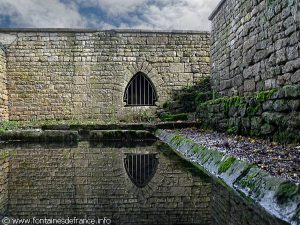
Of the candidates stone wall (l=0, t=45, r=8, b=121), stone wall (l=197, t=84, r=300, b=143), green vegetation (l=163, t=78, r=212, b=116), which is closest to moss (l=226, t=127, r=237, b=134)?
stone wall (l=197, t=84, r=300, b=143)

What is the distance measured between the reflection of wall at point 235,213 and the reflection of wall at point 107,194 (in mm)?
79

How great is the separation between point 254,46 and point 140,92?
725 cm

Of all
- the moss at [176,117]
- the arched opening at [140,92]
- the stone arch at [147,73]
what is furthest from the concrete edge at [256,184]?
the arched opening at [140,92]

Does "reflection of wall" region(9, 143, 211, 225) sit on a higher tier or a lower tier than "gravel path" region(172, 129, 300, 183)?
lower

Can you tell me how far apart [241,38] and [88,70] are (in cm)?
691

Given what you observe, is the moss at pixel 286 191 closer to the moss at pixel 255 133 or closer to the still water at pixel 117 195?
the still water at pixel 117 195

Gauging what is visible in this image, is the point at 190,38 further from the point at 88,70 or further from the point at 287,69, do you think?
the point at 287,69

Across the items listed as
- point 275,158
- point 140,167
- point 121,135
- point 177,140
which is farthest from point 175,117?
point 275,158

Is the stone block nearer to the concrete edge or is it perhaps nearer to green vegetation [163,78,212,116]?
the concrete edge

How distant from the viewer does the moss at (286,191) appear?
258cm

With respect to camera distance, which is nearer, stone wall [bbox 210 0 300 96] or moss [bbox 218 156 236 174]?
moss [bbox 218 156 236 174]

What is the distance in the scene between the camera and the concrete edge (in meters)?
2.53

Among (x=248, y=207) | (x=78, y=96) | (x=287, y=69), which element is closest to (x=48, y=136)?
(x=78, y=96)

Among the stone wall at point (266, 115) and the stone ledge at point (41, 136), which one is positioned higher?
the stone wall at point (266, 115)
